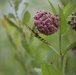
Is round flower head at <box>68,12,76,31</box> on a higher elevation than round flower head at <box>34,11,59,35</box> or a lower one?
lower

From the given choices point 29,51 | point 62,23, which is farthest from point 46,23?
point 29,51

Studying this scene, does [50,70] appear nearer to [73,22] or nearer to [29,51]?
[73,22]

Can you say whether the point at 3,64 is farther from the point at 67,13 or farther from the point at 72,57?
the point at 67,13

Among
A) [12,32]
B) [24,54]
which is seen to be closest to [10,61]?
[12,32]

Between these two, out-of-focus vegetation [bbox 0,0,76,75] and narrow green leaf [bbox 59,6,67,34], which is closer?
narrow green leaf [bbox 59,6,67,34]

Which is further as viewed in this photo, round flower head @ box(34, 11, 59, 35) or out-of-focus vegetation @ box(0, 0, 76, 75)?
out-of-focus vegetation @ box(0, 0, 76, 75)

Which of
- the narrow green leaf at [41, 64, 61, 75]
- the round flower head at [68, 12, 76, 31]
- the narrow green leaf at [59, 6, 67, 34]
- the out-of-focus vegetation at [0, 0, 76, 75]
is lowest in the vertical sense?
the out-of-focus vegetation at [0, 0, 76, 75]
